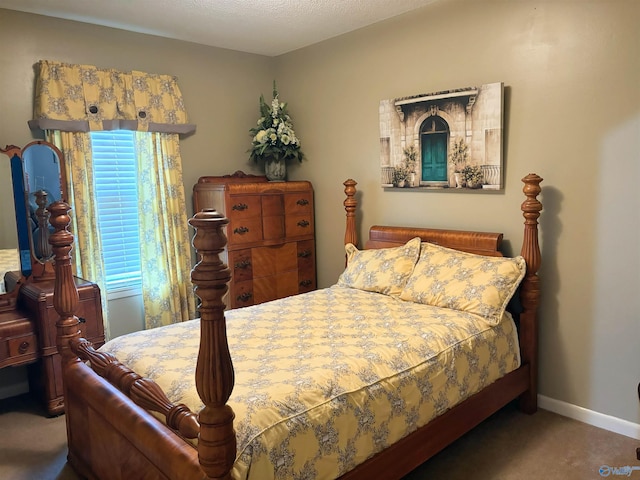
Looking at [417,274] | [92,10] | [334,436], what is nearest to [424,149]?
[417,274]

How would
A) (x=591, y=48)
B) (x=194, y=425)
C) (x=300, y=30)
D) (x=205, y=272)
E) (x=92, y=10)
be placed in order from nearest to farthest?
(x=205, y=272) → (x=194, y=425) → (x=591, y=48) → (x=92, y=10) → (x=300, y=30)

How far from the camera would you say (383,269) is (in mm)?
3266

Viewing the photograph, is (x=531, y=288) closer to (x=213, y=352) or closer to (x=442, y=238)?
(x=442, y=238)

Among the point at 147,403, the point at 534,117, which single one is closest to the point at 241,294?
the point at 147,403

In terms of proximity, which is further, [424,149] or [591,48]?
[424,149]

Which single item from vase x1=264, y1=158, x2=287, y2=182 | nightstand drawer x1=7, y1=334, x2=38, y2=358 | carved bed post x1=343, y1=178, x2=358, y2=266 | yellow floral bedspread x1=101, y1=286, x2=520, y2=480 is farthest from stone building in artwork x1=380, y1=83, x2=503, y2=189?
nightstand drawer x1=7, y1=334, x2=38, y2=358

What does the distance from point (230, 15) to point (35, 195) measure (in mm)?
1805

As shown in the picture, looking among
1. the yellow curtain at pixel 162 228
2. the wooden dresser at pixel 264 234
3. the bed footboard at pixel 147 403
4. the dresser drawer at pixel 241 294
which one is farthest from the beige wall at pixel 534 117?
the bed footboard at pixel 147 403

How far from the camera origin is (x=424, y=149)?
337cm

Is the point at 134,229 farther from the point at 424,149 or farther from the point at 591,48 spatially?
the point at 591,48

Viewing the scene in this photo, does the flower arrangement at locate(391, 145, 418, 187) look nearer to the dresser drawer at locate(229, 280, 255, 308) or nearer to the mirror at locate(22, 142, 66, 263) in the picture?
the dresser drawer at locate(229, 280, 255, 308)

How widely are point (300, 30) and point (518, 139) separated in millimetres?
1885

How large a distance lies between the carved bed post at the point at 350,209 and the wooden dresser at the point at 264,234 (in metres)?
0.49

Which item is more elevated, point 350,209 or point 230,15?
point 230,15
